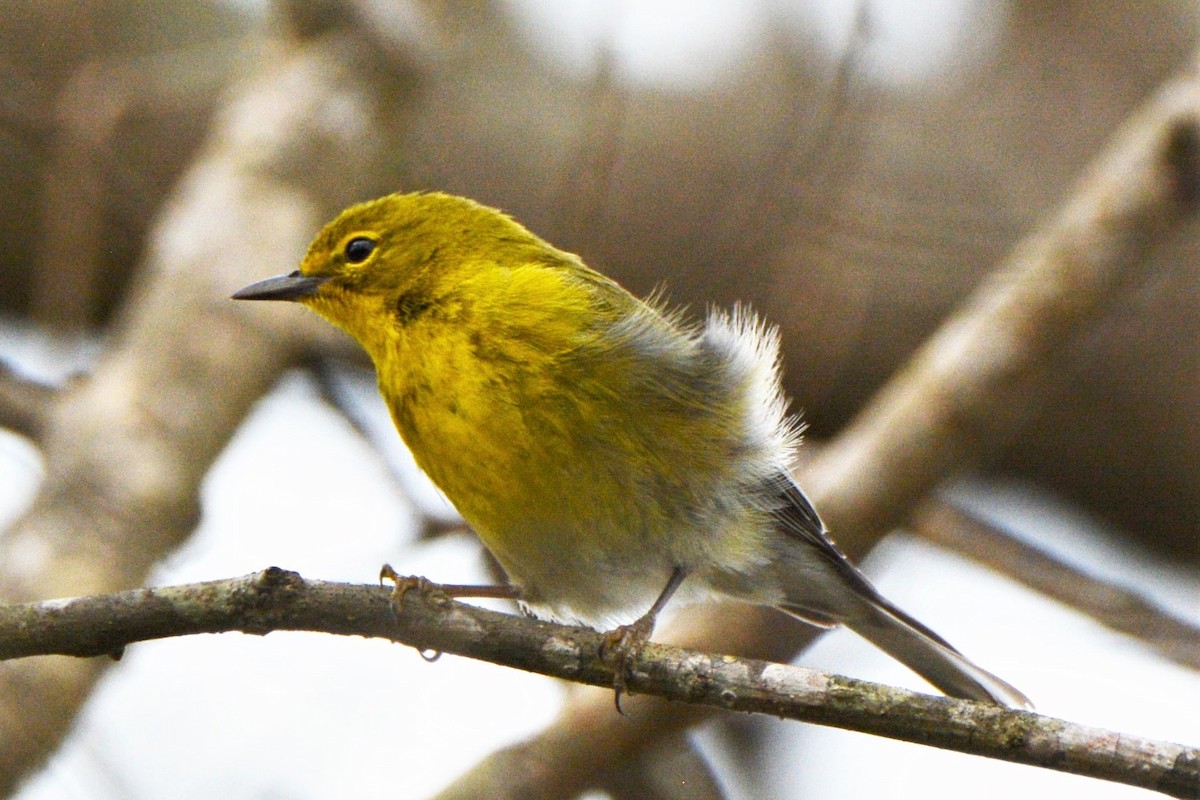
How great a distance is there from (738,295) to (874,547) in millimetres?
1421

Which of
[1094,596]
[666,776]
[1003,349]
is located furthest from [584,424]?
[1094,596]

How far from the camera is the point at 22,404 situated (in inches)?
201

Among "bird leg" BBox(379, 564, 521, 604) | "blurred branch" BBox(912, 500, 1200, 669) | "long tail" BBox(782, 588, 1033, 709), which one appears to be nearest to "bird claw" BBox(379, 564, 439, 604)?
"bird leg" BBox(379, 564, 521, 604)

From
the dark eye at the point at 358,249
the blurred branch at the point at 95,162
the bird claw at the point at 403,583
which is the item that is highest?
the blurred branch at the point at 95,162

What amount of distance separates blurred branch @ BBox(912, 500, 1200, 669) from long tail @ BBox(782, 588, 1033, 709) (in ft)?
1.52

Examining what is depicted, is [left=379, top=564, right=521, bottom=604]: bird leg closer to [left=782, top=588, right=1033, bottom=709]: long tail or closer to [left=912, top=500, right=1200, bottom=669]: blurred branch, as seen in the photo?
[left=782, top=588, right=1033, bottom=709]: long tail

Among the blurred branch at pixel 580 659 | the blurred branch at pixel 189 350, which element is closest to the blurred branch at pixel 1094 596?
the blurred branch at pixel 580 659

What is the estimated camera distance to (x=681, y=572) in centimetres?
425

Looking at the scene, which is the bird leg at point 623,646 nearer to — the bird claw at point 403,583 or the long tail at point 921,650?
the bird claw at point 403,583

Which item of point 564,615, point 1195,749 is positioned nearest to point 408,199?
point 564,615

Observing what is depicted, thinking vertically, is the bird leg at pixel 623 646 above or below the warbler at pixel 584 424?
below

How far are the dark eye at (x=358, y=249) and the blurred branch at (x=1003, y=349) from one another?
173 cm

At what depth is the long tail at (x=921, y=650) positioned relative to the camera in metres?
4.58

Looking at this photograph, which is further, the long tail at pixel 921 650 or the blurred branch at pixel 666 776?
the long tail at pixel 921 650
